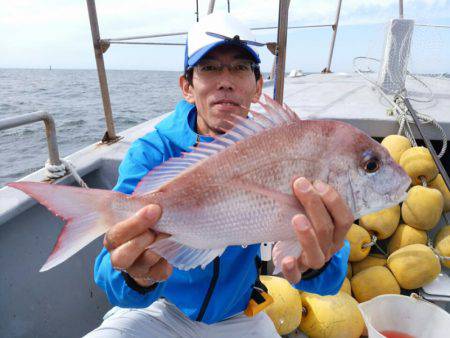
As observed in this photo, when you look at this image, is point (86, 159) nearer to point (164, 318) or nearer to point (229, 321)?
point (164, 318)

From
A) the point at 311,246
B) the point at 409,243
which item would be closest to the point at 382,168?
the point at 311,246

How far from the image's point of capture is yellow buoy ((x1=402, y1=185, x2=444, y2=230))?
3158mm

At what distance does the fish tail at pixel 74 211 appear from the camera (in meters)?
1.28

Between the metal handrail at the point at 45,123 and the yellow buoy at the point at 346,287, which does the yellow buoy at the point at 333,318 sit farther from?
the metal handrail at the point at 45,123

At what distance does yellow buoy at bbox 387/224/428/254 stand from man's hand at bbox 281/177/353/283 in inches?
80.5

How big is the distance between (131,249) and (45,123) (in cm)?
158

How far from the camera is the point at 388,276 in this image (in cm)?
308

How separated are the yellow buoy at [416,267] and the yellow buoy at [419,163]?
68 centimetres

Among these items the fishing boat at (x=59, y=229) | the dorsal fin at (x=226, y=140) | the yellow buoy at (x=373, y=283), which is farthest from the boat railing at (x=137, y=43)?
the yellow buoy at (x=373, y=283)

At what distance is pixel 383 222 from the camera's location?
3264mm

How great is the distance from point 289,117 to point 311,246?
1.77 feet

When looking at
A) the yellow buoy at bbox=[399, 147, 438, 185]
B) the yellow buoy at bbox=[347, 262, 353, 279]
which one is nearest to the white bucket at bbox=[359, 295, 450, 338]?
the yellow buoy at bbox=[347, 262, 353, 279]

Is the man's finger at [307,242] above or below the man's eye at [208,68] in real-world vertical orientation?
below

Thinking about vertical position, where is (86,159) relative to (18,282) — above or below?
above
